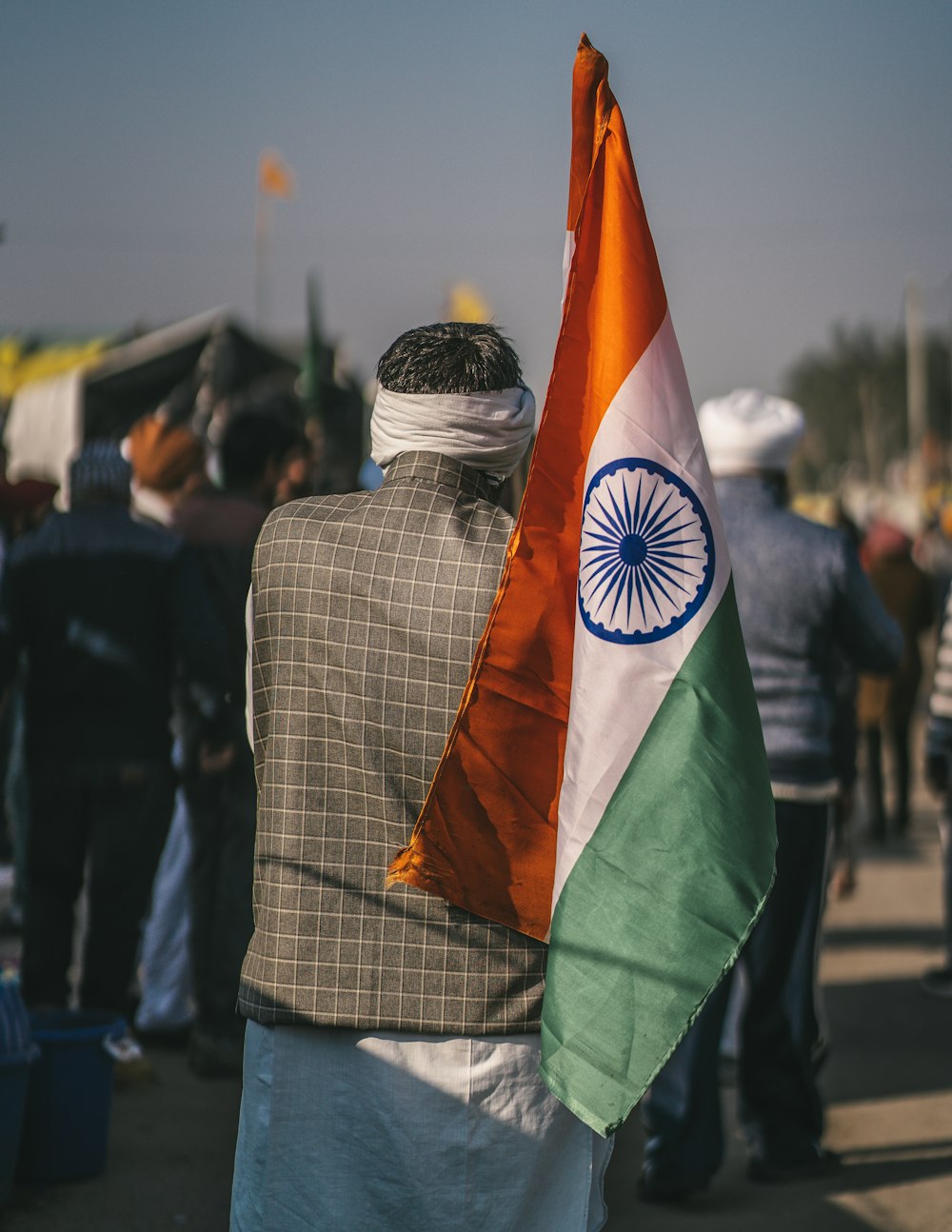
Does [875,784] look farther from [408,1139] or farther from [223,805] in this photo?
[408,1139]

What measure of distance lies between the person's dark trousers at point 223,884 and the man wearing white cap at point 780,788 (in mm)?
1504

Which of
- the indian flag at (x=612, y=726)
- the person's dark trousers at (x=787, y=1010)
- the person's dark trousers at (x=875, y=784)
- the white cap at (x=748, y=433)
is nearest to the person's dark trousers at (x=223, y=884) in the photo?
the person's dark trousers at (x=787, y=1010)

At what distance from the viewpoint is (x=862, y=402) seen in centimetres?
8912

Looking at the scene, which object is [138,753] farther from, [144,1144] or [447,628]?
[447,628]

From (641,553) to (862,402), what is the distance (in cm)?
9024

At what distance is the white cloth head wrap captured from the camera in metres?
2.34

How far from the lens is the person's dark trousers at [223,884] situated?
5.16 meters

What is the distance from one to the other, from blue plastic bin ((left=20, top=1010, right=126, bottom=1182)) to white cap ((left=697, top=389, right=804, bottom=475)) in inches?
90.7

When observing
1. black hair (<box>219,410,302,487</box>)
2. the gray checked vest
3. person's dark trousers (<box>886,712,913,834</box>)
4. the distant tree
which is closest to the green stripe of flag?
the gray checked vest

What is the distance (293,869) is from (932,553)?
1252cm

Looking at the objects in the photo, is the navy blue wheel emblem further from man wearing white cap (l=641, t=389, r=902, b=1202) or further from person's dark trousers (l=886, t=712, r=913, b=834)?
person's dark trousers (l=886, t=712, r=913, b=834)

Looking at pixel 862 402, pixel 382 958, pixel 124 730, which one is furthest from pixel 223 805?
pixel 862 402

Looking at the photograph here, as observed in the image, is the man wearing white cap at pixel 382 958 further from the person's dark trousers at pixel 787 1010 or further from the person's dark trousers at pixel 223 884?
the person's dark trousers at pixel 223 884

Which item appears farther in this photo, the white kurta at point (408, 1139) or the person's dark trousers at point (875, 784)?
the person's dark trousers at point (875, 784)
